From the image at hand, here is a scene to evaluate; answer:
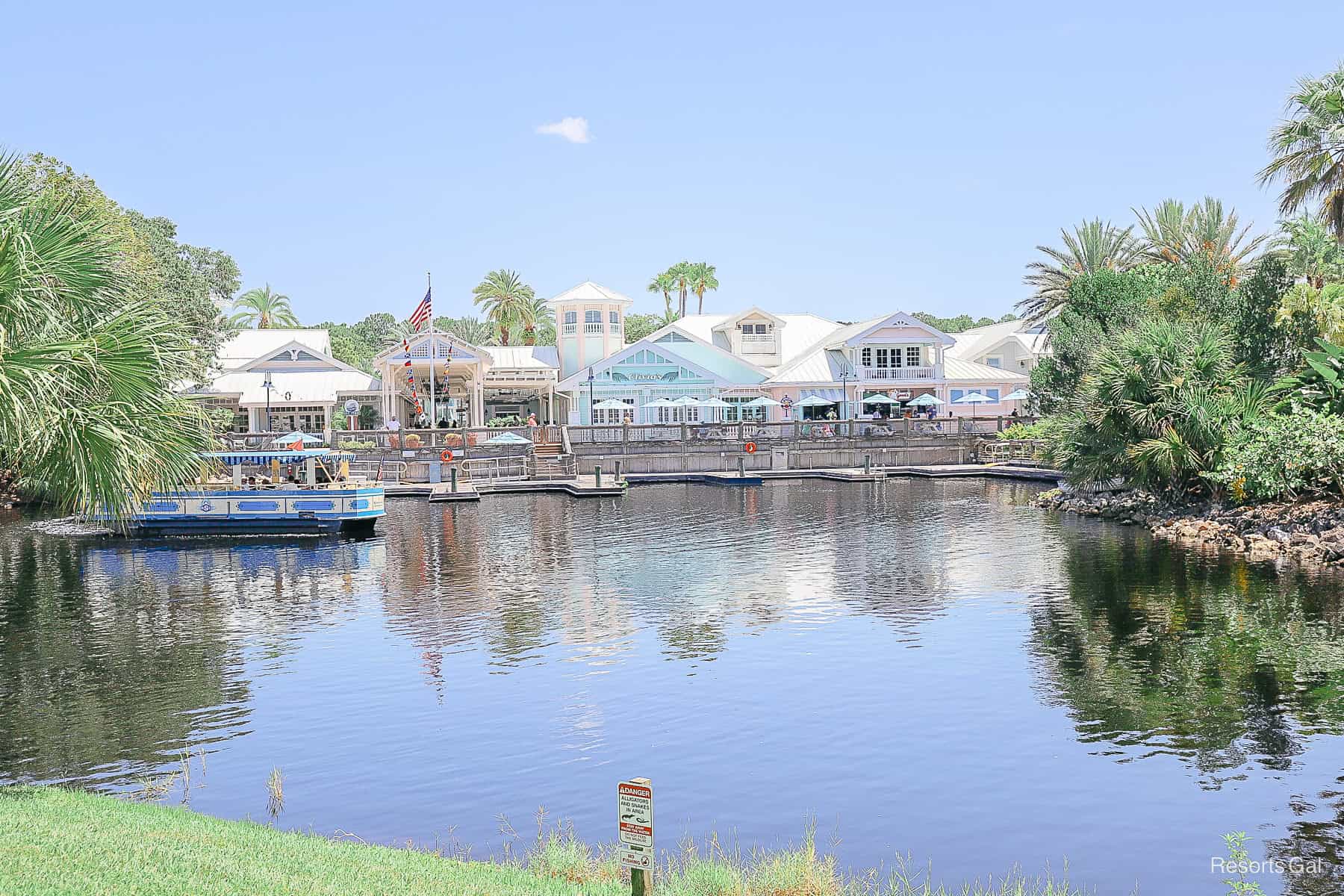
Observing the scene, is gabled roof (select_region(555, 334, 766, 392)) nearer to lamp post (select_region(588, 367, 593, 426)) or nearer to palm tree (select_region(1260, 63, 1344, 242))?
lamp post (select_region(588, 367, 593, 426))

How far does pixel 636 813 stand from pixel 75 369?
936cm

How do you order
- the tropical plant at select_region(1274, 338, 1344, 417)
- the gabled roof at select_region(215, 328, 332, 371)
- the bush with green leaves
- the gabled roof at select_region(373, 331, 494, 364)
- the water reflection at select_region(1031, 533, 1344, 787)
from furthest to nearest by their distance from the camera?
the gabled roof at select_region(215, 328, 332, 371) → the gabled roof at select_region(373, 331, 494, 364) → the tropical plant at select_region(1274, 338, 1344, 417) → the bush with green leaves → the water reflection at select_region(1031, 533, 1344, 787)

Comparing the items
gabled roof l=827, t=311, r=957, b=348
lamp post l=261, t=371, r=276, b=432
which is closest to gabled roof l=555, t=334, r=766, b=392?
gabled roof l=827, t=311, r=957, b=348

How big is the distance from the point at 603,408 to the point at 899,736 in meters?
64.7

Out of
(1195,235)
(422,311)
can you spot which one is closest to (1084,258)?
(1195,235)

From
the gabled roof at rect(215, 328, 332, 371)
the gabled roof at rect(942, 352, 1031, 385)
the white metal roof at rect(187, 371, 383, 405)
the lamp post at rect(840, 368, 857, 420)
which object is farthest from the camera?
the gabled roof at rect(215, 328, 332, 371)

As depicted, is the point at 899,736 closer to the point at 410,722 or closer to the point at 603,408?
the point at 410,722

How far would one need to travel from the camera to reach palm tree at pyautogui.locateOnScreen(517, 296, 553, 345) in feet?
367

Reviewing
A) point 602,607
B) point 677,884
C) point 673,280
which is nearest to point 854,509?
point 602,607

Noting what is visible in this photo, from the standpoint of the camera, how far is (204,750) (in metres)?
16.7

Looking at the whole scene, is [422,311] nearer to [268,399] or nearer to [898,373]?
[268,399]

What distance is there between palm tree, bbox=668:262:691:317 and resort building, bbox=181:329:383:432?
164 ft

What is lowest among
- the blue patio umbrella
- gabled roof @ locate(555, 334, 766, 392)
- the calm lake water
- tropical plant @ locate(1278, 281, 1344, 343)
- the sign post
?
the calm lake water

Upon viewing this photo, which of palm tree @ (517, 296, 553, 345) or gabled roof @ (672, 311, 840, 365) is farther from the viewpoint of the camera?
palm tree @ (517, 296, 553, 345)
